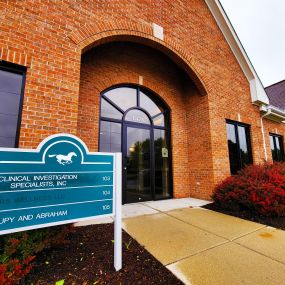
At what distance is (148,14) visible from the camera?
16.5 ft

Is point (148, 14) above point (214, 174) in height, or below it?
above

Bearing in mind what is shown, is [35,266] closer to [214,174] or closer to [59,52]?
[59,52]

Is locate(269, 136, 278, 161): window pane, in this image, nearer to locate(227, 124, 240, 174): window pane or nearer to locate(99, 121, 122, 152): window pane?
locate(227, 124, 240, 174): window pane

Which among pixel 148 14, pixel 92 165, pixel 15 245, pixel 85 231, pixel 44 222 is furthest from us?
pixel 148 14

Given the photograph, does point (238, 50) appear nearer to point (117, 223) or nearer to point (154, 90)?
point (154, 90)

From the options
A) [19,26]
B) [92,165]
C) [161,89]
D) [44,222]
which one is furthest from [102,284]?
[161,89]

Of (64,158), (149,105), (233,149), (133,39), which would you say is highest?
(133,39)

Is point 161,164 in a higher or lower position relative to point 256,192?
higher

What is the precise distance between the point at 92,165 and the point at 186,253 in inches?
69.7

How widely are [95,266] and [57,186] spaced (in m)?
1.10

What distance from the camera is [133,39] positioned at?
15.9ft

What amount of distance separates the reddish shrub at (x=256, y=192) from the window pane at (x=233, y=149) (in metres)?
1.45

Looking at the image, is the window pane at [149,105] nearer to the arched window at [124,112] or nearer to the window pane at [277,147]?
the arched window at [124,112]

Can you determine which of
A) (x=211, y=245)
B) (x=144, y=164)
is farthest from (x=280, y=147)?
(x=211, y=245)
